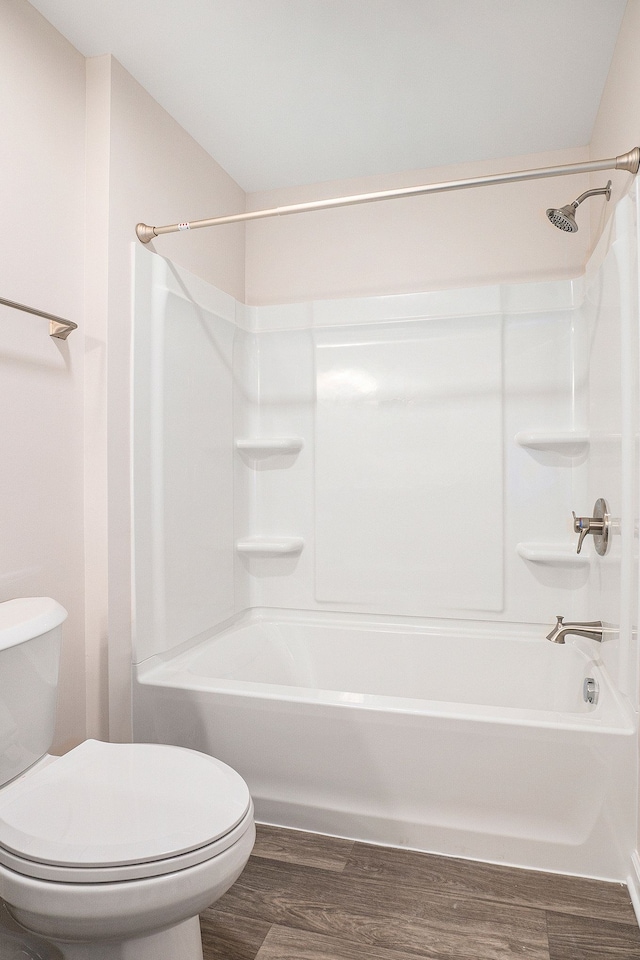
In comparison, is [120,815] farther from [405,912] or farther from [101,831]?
[405,912]

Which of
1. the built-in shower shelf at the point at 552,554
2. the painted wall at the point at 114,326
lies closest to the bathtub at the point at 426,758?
the painted wall at the point at 114,326

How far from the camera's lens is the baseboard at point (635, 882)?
157cm

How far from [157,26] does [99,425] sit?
1213 millimetres

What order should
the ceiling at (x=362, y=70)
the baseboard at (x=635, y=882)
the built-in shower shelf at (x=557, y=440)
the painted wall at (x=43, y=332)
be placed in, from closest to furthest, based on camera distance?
the baseboard at (x=635, y=882) < the painted wall at (x=43, y=332) < the ceiling at (x=362, y=70) < the built-in shower shelf at (x=557, y=440)

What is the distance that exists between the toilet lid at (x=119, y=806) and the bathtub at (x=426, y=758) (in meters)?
0.47

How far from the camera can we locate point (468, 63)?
81.4 inches

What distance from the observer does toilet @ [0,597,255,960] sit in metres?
1.13

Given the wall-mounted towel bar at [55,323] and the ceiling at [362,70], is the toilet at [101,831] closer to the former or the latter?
the wall-mounted towel bar at [55,323]

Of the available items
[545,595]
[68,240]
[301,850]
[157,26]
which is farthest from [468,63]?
[301,850]

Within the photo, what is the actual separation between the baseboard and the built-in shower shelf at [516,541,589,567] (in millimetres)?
1036

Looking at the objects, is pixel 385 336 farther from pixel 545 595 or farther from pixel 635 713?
pixel 635 713

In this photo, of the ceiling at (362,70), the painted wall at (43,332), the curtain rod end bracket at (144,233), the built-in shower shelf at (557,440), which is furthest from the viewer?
the built-in shower shelf at (557,440)

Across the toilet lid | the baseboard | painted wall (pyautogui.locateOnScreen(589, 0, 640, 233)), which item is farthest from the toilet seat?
→ painted wall (pyautogui.locateOnScreen(589, 0, 640, 233))

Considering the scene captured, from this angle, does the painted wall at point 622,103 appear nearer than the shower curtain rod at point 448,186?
No
